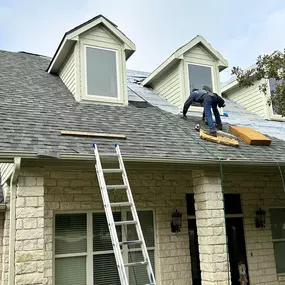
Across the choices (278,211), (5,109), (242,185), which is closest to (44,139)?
(5,109)

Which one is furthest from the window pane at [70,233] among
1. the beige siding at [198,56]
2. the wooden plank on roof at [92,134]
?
the beige siding at [198,56]

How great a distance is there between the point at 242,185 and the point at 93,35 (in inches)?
200

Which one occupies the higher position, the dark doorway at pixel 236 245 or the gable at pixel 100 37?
the gable at pixel 100 37

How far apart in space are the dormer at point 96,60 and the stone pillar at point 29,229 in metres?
3.28

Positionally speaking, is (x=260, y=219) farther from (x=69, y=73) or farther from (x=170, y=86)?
(x=69, y=73)

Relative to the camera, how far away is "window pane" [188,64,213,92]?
32.1 feet

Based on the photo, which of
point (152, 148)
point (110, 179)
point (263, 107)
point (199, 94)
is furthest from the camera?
point (263, 107)

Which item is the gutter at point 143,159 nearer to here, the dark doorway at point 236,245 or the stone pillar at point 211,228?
the stone pillar at point 211,228

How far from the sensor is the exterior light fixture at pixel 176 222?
766 cm

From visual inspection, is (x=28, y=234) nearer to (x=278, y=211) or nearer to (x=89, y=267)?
(x=89, y=267)

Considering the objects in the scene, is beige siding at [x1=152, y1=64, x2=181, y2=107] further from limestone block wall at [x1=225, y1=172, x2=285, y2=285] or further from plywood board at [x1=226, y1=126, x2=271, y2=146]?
limestone block wall at [x1=225, y1=172, x2=285, y2=285]

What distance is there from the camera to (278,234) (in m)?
8.86

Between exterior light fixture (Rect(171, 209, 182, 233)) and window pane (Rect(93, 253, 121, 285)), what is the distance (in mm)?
1425

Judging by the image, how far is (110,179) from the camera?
7.33 m
